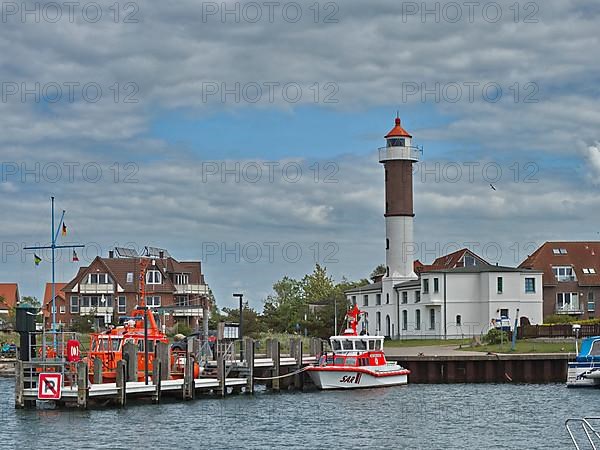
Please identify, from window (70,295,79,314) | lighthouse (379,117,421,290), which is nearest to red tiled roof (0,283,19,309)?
window (70,295,79,314)

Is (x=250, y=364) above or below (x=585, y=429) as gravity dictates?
above

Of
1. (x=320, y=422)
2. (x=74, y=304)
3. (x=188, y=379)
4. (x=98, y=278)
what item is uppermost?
(x=98, y=278)

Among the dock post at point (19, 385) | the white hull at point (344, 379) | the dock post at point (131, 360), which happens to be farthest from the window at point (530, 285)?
the dock post at point (19, 385)

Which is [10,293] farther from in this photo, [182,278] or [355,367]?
[355,367]

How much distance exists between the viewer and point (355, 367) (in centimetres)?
6234

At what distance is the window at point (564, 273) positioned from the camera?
103 m

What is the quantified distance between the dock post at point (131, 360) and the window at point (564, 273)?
58.6m

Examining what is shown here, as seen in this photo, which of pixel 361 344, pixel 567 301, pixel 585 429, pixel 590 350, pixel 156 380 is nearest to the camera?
pixel 585 429

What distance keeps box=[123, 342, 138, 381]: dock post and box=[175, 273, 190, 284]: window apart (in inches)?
2356

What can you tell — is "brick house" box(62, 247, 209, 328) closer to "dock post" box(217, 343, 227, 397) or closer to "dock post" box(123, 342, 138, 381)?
"dock post" box(217, 343, 227, 397)

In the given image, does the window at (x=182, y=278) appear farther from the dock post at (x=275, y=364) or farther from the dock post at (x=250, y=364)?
the dock post at (x=250, y=364)

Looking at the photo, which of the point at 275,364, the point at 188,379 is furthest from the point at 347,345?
the point at 188,379

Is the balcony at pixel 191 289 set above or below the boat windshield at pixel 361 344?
above

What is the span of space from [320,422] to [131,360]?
8.96m
